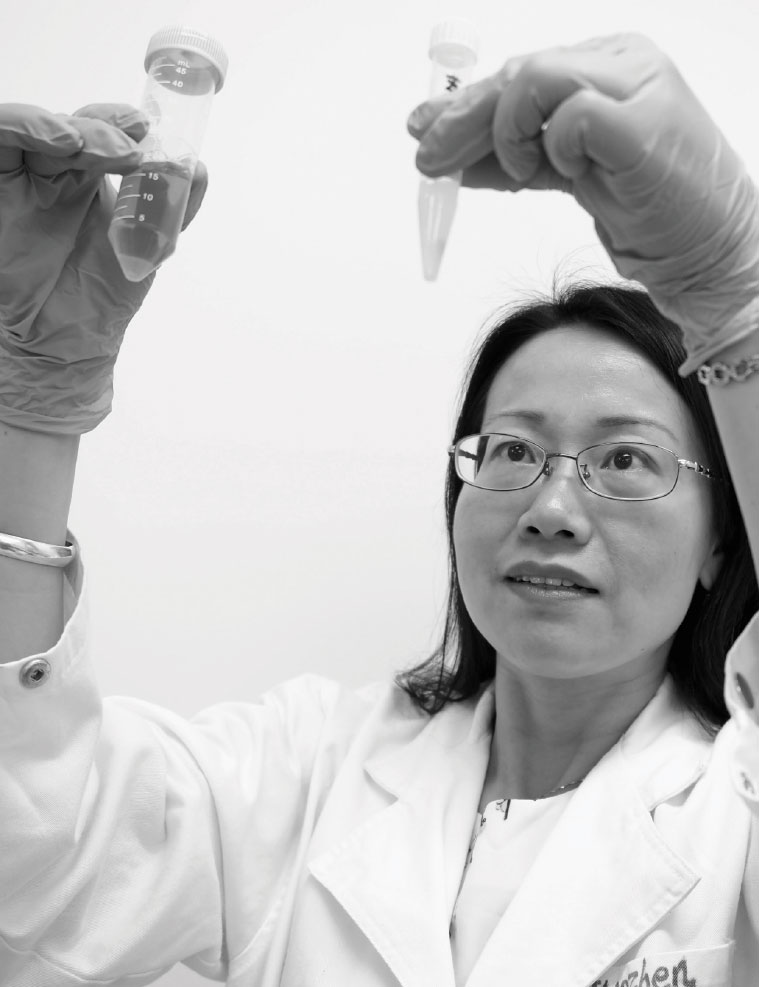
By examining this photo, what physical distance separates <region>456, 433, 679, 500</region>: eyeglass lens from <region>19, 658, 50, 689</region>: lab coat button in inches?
26.1

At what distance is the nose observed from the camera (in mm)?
1421

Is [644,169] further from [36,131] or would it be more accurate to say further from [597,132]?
[36,131]

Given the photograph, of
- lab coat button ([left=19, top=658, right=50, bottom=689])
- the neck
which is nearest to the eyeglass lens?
the neck

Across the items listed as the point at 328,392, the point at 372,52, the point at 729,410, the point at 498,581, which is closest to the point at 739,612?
the point at 498,581

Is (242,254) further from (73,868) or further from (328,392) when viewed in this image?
(73,868)

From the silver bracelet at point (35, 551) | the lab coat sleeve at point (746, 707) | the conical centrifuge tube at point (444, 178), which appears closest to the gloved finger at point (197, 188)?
the conical centrifuge tube at point (444, 178)

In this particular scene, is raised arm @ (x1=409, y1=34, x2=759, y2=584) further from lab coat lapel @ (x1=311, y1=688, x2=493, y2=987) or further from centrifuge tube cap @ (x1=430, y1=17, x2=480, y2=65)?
lab coat lapel @ (x1=311, y1=688, x2=493, y2=987)

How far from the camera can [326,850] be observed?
1.48 meters

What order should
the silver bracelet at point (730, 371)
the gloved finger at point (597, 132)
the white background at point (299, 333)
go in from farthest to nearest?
the white background at point (299, 333) < the silver bracelet at point (730, 371) < the gloved finger at point (597, 132)

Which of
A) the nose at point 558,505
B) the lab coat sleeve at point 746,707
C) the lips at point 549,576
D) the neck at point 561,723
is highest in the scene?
the nose at point 558,505

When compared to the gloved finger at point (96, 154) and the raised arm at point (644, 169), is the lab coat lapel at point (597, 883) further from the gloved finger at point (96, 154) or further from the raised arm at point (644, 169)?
the gloved finger at point (96, 154)

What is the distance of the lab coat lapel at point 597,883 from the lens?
4.09 feet

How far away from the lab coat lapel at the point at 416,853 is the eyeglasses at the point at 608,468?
0.43m

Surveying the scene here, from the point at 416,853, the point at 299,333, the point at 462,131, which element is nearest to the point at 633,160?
the point at 462,131
